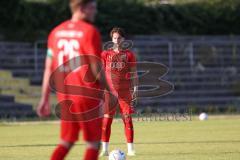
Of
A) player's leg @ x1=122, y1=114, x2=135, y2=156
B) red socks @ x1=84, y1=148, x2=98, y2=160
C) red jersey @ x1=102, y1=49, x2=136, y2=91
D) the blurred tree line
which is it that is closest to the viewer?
red socks @ x1=84, y1=148, x2=98, y2=160

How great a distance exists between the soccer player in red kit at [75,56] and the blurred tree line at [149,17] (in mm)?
23778

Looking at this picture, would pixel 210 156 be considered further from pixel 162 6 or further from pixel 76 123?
pixel 162 6

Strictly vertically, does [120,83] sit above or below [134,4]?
below

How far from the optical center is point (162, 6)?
34.0m

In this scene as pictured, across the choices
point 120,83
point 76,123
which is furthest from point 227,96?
point 76,123

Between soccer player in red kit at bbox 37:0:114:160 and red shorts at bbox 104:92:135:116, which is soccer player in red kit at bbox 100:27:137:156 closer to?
red shorts at bbox 104:92:135:116

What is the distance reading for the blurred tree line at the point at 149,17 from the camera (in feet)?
104

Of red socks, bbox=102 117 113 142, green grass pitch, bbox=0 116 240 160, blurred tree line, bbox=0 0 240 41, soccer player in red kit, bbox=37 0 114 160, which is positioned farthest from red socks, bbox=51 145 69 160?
blurred tree line, bbox=0 0 240 41

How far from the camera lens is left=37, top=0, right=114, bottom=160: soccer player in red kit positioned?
24.5 ft

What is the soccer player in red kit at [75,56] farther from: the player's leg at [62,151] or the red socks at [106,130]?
the red socks at [106,130]

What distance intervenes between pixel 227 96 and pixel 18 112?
904 cm

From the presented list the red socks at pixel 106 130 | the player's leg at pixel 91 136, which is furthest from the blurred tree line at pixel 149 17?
the player's leg at pixel 91 136

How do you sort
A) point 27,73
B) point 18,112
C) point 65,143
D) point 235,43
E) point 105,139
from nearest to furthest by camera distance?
point 65,143 < point 105,139 < point 18,112 < point 27,73 < point 235,43

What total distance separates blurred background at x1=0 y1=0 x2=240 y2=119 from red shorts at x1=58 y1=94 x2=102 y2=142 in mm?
18538
